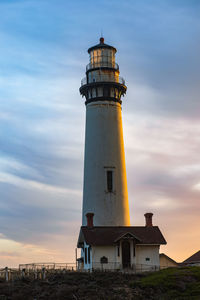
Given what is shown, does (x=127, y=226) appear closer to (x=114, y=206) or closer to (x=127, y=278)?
(x=114, y=206)

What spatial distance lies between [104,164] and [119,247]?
7885mm

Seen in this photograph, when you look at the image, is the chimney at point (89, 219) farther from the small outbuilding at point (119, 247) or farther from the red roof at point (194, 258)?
the red roof at point (194, 258)

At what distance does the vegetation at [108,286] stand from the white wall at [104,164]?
851cm

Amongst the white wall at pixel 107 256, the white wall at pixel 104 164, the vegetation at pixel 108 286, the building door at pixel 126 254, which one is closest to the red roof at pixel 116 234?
the white wall at pixel 107 256

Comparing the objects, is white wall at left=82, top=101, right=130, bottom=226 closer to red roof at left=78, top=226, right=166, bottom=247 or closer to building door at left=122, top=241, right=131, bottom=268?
red roof at left=78, top=226, right=166, bottom=247

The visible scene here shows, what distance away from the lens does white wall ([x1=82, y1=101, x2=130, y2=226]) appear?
4825 cm

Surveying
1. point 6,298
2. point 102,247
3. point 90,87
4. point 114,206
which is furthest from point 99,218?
point 6,298

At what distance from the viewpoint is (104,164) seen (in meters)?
49.0

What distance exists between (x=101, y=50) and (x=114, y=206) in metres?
13.4

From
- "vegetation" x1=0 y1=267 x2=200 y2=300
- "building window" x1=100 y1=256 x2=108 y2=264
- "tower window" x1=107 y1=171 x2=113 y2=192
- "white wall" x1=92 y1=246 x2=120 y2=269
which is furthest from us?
"tower window" x1=107 y1=171 x2=113 y2=192

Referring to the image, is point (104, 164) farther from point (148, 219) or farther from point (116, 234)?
point (116, 234)

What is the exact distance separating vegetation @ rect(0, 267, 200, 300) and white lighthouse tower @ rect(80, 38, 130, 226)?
8683 millimetres

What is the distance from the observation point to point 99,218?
157 ft

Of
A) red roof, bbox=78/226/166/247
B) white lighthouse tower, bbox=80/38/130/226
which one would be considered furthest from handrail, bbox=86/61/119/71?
red roof, bbox=78/226/166/247
